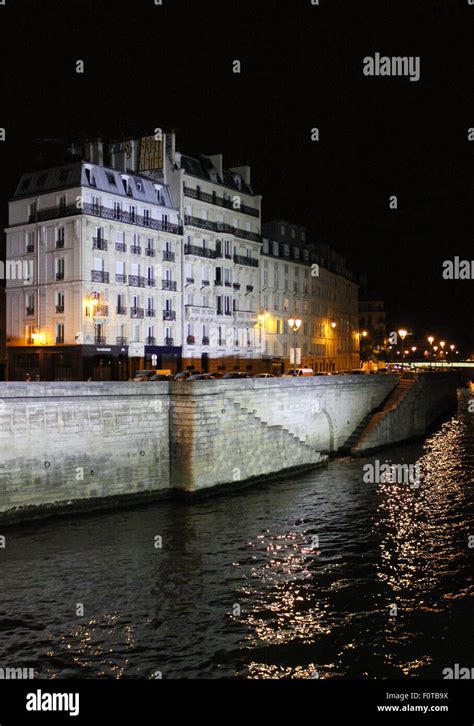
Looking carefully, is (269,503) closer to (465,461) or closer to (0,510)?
(0,510)

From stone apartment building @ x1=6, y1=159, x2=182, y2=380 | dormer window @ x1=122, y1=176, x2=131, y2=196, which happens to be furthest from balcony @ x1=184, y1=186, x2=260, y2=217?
dormer window @ x1=122, y1=176, x2=131, y2=196

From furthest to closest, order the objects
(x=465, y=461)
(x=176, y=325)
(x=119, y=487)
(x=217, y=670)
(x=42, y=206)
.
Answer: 1. (x=176, y=325)
2. (x=42, y=206)
3. (x=465, y=461)
4. (x=119, y=487)
5. (x=217, y=670)

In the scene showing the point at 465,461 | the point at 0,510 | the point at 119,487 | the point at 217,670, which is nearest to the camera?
the point at 217,670

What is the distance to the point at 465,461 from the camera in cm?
4625

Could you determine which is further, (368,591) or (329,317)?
(329,317)

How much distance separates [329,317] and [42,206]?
162ft

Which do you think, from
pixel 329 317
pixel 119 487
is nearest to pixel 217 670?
pixel 119 487

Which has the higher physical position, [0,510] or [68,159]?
[68,159]

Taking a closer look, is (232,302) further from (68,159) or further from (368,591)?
(368,591)

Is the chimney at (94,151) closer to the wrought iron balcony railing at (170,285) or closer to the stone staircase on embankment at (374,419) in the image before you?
the wrought iron balcony railing at (170,285)

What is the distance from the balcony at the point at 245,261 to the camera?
7331 centimetres

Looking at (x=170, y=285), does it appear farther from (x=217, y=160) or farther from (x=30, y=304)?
(x=217, y=160)

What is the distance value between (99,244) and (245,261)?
2133 cm

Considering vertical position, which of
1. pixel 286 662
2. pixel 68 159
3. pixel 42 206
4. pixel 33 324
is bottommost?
pixel 286 662
